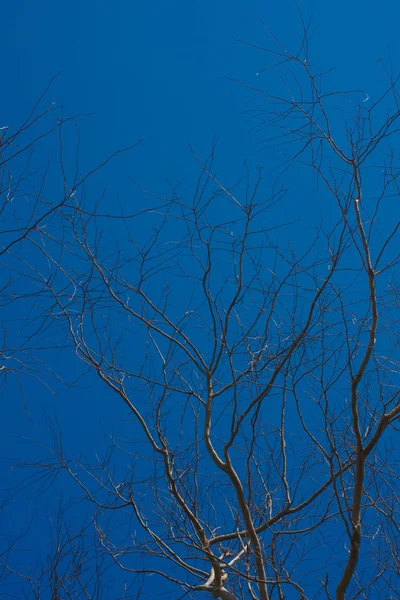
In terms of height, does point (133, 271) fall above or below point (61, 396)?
above

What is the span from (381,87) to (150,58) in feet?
8.56

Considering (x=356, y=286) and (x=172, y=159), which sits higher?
(x=172, y=159)

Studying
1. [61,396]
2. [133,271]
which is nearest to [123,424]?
[61,396]

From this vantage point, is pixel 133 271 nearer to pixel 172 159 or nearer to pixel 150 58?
pixel 172 159

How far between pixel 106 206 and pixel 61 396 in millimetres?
2411

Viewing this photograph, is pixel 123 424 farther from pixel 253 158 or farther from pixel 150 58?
pixel 150 58

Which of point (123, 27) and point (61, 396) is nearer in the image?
point (123, 27)

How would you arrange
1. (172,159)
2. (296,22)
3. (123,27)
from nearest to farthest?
(296,22) < (123,27) < (172,159)

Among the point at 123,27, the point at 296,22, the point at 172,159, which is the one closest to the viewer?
the point at 296,22

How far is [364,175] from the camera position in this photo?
8.84 meters

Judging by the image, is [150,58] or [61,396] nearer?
[150,58]

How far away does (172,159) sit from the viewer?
29.4 feet

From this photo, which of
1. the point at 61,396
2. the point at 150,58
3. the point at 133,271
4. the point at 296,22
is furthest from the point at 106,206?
the point at 296,22

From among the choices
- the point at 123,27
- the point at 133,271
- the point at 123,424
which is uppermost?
the point at 123,27
